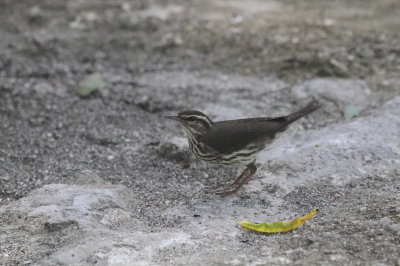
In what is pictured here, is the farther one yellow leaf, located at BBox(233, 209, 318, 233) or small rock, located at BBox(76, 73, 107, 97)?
small rock, located at BBox(76, 73, 107, 97)

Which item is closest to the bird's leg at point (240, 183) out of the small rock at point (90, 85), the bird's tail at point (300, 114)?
the bird's tail at point (300, 114)

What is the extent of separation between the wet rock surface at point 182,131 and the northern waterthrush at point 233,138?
0.26 metres

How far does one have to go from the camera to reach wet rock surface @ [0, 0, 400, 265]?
383 centimetres

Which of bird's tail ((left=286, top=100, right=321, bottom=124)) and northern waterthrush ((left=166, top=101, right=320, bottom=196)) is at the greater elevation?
bird's tail ((left=286, top=100, right=321, bottom=124))

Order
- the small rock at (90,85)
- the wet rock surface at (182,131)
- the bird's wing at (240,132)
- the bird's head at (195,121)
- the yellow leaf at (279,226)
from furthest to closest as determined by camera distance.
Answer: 1. the small rock at (90,85)
2. the bird's head at (195,121)
3. the bird's wing at (240,132)
4. the yellow leaf at (279,226)
5. the wet rock surface at (182,131)

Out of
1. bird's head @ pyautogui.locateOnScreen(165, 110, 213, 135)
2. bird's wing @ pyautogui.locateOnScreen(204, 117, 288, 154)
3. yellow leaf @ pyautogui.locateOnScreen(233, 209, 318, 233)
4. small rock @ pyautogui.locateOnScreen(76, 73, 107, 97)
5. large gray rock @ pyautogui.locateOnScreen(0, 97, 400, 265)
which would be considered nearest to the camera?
large gray rock @ pyautogui.locateOnScreen(0, 97, 400, 265)

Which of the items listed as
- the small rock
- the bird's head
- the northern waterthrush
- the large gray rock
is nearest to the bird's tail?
the northern waterthrush

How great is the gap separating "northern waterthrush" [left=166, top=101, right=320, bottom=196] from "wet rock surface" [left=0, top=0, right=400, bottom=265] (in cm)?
26

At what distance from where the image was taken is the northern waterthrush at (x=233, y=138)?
4.99 meters

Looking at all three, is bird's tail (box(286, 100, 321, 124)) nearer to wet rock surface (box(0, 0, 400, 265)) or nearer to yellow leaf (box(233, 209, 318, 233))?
wet rock surface (box(0, 0, 400, 265))

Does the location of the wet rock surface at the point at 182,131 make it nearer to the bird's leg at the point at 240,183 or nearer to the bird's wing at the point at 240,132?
the bird's leg at the point at 240,183

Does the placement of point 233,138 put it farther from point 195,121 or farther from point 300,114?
point 300,114

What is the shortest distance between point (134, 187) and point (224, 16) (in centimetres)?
471

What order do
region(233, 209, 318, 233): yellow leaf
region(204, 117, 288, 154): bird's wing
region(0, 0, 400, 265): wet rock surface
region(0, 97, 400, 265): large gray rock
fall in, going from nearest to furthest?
region(0, 97, 400, 265): large gray rock → region(0, 0, 400, 265): wet rock surface → region(233, 209, 318, 233): yellow leaf → region(204, 117, 288, 154): bird's wing
